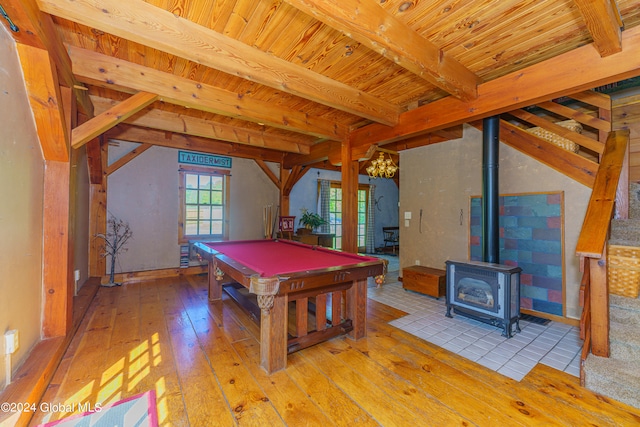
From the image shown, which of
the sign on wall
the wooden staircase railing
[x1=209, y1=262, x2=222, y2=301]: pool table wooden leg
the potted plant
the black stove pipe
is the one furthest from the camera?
the potted plant

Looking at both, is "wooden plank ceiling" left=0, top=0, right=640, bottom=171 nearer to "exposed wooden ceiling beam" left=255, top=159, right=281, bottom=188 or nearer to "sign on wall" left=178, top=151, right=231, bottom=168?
"sign on wall" left=178, top=151, right=231, bottom=168

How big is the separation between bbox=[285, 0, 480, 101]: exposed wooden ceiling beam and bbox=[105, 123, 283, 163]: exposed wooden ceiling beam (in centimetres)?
443

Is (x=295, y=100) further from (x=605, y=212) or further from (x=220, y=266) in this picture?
(x=605, y=212)

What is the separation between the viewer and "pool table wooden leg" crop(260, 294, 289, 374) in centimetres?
218

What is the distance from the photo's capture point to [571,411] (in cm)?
176

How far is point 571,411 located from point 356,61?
3.02 meters

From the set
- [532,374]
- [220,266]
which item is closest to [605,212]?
[532,374]

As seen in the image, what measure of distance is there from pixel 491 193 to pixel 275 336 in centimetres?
310

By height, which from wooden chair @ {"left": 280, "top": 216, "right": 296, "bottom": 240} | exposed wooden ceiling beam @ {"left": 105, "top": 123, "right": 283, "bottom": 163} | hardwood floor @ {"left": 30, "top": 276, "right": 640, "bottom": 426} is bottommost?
hardwood floor @ {"left": 30, "top": 276, "right": 640, "bottom": 426}

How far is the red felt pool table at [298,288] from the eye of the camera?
2070mm

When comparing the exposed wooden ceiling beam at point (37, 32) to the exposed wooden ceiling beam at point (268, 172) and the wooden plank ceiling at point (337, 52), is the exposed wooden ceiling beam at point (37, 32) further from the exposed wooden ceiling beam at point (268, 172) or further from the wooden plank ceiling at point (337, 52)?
the exposed wooden ceiling beam at point (268, 172)

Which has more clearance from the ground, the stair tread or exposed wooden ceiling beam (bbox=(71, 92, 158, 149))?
exposed wooden ceiling beam (bbox=(71, 92, 158, 149))

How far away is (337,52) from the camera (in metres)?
2.29

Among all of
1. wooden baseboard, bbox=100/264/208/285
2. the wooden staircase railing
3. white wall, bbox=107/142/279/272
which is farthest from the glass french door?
the wooden staircase railing
